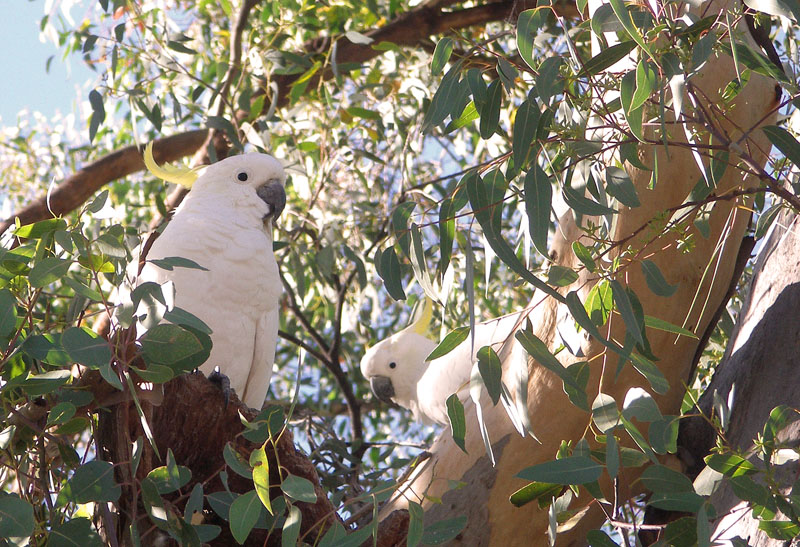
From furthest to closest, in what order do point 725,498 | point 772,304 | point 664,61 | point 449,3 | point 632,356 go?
point 449,3 → point 772,304 → point 725,498 → point 632,356 → point 664,61

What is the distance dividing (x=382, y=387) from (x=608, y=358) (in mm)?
1717

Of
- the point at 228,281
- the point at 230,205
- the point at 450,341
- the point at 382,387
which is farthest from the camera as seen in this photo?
the point at 382,387

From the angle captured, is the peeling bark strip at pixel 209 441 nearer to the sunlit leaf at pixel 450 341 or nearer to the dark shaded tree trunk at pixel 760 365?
the sunlit leaf at pixel 450 341

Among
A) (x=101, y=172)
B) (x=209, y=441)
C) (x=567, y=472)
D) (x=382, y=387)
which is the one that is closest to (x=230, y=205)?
(x=101, y=172)

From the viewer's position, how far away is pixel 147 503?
3.64ft

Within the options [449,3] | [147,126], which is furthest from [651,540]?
[147,126]

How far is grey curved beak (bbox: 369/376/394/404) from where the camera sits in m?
3.05

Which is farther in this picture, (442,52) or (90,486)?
(442,52)

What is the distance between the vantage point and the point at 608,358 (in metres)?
1.41

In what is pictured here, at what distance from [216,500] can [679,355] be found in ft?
2.74

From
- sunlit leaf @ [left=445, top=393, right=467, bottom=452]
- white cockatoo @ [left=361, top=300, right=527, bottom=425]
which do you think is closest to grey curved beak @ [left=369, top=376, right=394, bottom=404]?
white cockatoo @ [left=361, top=300, right=527, bottom=425]

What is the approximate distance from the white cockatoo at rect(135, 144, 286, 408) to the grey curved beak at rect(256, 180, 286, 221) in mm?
92

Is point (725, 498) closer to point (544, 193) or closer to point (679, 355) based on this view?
point (679, 355)

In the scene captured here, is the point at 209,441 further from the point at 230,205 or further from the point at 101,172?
the point at 101,172
